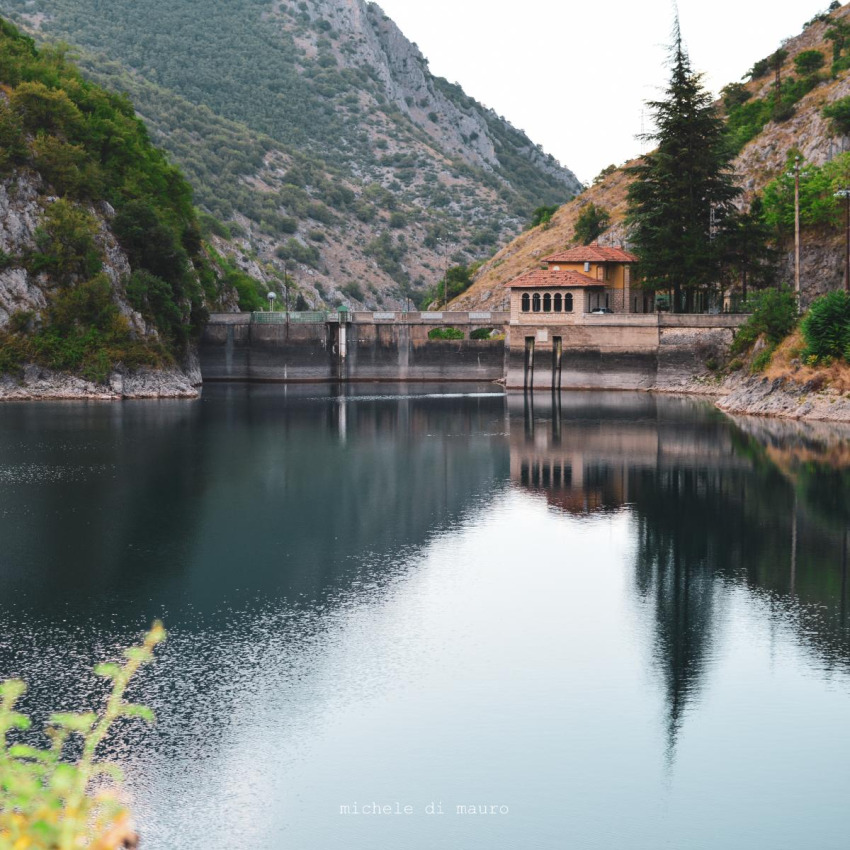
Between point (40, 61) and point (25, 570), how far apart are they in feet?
318

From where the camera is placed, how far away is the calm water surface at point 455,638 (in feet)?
67.8

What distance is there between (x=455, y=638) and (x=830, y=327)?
184 ft

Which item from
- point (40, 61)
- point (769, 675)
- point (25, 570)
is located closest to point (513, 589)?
point (769, 675)

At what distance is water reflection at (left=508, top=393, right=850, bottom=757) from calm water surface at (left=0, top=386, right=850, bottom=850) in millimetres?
190

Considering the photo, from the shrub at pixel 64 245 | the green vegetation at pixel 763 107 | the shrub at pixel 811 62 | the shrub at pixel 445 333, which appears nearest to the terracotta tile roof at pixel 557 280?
the shrub at pixel 445 333

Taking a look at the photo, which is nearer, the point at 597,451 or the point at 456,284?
the point at 597,451

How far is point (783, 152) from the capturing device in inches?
5034

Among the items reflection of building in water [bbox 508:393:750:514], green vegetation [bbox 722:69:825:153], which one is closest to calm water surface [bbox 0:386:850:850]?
reflection of building in water [bbox 508:393:750:514]

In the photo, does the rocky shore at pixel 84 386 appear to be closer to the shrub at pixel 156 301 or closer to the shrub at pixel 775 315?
the shrub at pixel 156 301

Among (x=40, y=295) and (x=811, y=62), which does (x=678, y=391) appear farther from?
(x=40, y=295)

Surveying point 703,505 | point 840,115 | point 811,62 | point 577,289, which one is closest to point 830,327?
point 703,505

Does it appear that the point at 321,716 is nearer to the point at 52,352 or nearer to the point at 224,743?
the point at 224,743

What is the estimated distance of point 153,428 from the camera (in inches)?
3071

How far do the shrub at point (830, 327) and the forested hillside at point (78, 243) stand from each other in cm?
5756
